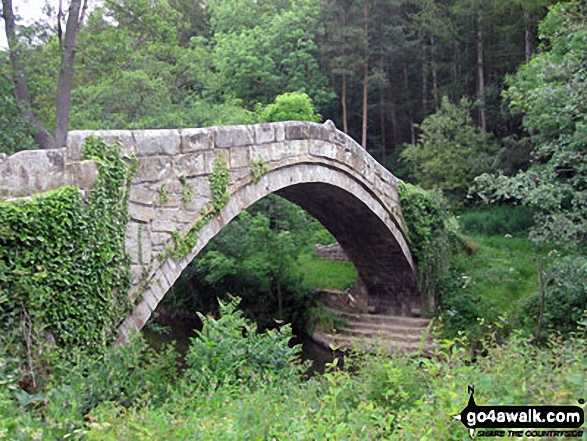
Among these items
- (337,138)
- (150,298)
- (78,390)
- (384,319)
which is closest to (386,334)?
(384,319)

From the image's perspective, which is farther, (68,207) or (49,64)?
(49,64)

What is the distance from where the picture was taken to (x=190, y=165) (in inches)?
254

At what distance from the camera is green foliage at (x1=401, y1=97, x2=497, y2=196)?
17.3 m

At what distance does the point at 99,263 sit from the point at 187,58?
483 inches

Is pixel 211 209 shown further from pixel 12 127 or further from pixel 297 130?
pixel 12 127

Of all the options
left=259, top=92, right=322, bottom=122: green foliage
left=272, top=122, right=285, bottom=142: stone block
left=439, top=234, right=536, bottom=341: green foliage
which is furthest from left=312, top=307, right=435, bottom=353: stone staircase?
left=272, top=122, right=285, bottom=142: stone block

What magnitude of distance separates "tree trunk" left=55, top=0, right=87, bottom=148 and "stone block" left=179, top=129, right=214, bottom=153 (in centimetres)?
551

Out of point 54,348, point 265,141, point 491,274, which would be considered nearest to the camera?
point 54,348

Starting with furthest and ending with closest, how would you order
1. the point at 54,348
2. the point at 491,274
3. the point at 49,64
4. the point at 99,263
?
the point at 491,274 → the point at 49,64 → the point at 99,263 → the point at 54,348

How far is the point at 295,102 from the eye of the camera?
14789 mm

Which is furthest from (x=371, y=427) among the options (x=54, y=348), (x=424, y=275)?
(x=424, y=275)

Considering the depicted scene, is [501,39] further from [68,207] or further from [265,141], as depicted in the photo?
[68,207]

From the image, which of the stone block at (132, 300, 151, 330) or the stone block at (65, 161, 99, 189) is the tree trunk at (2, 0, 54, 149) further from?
the stone block at (132, 300, 151, 330)

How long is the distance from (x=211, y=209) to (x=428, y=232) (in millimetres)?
6839
